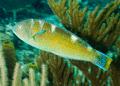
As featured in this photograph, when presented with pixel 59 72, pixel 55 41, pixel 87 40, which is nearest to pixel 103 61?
pixel 55 41

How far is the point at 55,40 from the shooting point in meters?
2.20

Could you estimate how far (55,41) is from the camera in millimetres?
2191

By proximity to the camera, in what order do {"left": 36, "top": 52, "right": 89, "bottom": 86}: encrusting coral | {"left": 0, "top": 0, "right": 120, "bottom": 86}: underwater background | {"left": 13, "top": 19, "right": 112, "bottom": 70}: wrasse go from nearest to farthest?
{"left": 13, "top": 19, "right": 112, "bottom": 70}: wrasse, {"left": 0, "top": 0, "right": 120, "bottom": 86}: underwater background, {"left": 36, "top": 52, "right": 89, "bottom": 86}: encrusting coral

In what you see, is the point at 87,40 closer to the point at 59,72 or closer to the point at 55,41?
the point at 59,72

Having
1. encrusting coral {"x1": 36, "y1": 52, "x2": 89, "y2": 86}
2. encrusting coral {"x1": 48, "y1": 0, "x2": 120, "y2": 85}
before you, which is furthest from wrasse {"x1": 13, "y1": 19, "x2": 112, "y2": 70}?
encrusting coral {"x1": 36, "y1": 52, "x2": 89, "y2": 86}

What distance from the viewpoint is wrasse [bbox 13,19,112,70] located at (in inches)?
84.5

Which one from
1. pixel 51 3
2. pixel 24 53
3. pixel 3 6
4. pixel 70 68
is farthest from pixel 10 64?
pixel 3 6

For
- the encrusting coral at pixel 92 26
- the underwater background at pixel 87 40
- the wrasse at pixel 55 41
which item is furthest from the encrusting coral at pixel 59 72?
the wrasse at pixel 55 41

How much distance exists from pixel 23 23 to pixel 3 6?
7.32 metres

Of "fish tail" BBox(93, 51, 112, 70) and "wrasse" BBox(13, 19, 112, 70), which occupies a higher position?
"wrasse" BBox(13, 19, 112, 70)

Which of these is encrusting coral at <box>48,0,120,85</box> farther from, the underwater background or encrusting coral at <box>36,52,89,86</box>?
encrusting coral at <box>36,52,89,86</box>

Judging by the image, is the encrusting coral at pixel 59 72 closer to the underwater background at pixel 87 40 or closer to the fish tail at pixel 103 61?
the underwater background at pixel 87 40

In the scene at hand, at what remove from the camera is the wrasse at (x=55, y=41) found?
84.5 inches

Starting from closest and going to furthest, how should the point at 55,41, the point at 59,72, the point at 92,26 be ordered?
the point at 55,41
the point at 92,26
the point at 59,72
